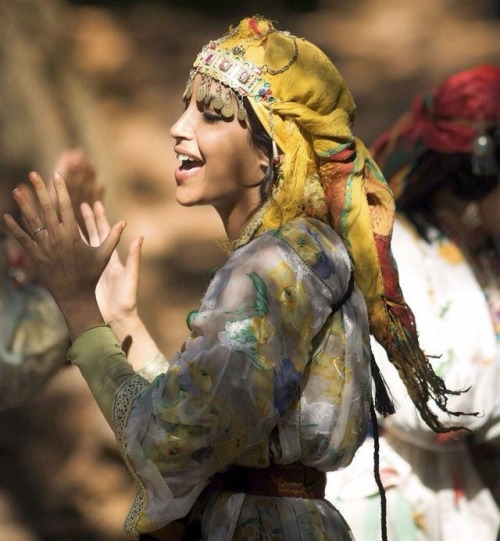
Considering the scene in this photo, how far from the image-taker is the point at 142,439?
2.48 metres

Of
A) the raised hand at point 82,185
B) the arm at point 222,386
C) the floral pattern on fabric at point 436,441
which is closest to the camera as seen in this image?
the arm at point 222,386

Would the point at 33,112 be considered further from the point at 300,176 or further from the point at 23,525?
the point at 300,176

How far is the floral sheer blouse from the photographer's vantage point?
8.01ft

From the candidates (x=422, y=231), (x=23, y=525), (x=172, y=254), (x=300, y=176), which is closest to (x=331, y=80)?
(x=300, y=176)

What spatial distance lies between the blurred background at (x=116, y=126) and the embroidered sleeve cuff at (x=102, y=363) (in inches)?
102

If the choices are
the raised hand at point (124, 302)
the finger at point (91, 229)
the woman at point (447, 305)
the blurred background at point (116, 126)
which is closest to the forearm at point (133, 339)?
the raised hand at point (124, 302)

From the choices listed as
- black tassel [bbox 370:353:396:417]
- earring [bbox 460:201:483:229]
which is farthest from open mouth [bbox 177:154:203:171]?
earring [bbox 460:201:483:229]

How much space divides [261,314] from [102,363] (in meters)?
0.33

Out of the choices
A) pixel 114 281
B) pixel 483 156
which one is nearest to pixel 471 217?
pixel 483 156

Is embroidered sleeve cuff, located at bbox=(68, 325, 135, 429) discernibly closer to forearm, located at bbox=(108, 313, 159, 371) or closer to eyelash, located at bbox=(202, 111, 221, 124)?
forearm, located at bbox=(108, 313, 159, 371)

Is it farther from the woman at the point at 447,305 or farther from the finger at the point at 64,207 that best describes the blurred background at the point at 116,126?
the finger at the point at 64,207

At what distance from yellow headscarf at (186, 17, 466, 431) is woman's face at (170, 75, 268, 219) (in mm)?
57

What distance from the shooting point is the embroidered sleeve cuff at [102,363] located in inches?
101

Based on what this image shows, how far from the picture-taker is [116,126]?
535 cm
